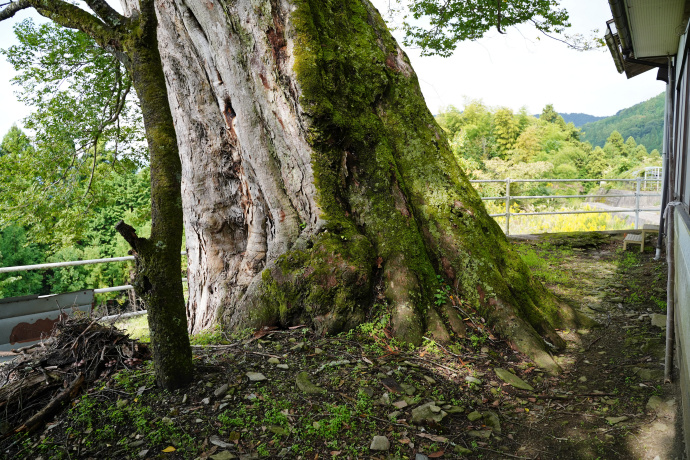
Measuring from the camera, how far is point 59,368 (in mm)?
2781

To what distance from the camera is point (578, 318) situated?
4.23 metres

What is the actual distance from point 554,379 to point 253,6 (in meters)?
3.80

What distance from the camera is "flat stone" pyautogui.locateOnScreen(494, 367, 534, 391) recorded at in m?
2.98

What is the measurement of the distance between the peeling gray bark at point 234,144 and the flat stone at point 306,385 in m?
1.07

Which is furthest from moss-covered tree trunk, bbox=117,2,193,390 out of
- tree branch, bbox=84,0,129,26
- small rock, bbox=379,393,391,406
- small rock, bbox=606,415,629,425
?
small rock, bbox=606,415,629,425

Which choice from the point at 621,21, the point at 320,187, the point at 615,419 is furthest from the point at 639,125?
the point at 615,419

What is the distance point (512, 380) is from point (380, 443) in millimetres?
1207

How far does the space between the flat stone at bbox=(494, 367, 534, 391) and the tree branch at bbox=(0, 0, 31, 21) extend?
402 centimetres

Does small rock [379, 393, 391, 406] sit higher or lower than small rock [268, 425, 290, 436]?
lower

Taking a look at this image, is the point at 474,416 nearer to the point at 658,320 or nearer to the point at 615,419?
the point at 615,419

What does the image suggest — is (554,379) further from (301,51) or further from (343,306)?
(301,51)

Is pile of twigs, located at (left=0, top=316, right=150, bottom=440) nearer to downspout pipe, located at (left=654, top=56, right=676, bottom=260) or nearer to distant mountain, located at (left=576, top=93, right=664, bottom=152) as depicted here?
downspout pipe, located at (left=654, top=56, right=676, bottom=260)

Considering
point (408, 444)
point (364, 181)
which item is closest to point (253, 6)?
point (364, 181)

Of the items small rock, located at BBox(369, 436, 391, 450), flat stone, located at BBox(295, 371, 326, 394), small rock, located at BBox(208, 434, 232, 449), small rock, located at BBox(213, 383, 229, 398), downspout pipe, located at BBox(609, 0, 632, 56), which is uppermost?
downspout pipe, located at BBox(609, 0, 632, 56)
